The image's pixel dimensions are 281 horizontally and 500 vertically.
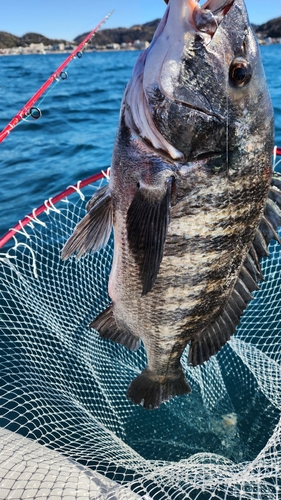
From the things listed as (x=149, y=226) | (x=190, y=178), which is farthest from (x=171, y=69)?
(x=149, y=226)

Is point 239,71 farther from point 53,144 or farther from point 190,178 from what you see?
point 53,144

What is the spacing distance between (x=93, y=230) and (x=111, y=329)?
84 cm

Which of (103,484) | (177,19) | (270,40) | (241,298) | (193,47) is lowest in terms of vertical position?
(103,484)

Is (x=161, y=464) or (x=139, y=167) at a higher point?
(x=139, y=167)

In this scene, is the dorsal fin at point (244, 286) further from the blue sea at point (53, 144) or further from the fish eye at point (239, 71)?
the blue sea at point (53, 144)

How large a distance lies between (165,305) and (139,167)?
0.83 meters

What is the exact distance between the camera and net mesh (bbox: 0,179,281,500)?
2531 mm

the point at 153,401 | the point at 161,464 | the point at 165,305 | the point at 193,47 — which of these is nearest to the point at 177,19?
the point at 193,47

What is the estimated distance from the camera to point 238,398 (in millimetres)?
3852

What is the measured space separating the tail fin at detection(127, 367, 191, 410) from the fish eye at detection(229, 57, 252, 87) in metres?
1.91

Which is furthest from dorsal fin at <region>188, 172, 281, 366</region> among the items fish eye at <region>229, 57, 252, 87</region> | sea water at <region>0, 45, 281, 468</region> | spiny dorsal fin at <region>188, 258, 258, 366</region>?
sea water at <region>0, 45, 281, 468</region>

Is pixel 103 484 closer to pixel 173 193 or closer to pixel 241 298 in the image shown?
pixel 241 298

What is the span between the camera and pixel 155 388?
9.41 ft

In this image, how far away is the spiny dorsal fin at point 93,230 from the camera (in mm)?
2246
